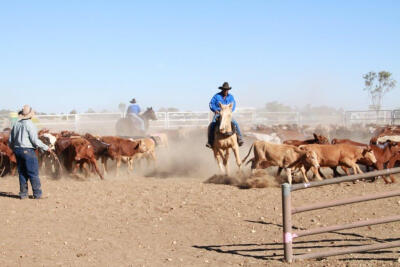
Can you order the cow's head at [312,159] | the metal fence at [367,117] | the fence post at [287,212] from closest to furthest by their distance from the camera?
the fence post at [287,212]
the cow's head at [312,159]
the metal fence at [367,117]

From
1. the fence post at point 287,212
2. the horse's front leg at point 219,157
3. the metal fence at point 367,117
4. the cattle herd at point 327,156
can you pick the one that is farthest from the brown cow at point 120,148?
the metal fence at point 367,117

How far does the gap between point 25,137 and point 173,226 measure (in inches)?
141

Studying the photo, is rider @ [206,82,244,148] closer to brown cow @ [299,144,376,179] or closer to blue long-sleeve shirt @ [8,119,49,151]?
brown cow @ [299,144,376,179]

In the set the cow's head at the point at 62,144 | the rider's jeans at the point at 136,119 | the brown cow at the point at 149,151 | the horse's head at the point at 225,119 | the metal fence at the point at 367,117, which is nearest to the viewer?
the horse's head at the point at 225,119

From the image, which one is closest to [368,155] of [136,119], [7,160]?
[7,160]

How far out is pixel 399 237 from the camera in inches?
226

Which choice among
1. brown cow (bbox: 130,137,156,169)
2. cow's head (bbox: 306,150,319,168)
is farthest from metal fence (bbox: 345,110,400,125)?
cow's head (bbox: 306,150,319,168)

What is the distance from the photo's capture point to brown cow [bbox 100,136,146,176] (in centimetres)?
1230

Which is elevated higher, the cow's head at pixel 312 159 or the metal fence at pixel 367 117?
the metal fence at pixel 367 117

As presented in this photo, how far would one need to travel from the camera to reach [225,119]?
35.5 feet

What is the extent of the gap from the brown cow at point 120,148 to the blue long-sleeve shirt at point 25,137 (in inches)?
141

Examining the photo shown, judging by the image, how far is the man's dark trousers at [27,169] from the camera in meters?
8.61

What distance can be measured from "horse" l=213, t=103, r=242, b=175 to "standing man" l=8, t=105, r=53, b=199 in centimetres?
397

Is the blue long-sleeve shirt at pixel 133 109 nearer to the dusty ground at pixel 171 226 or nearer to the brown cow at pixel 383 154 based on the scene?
the dusty ground at pixel 171 226
